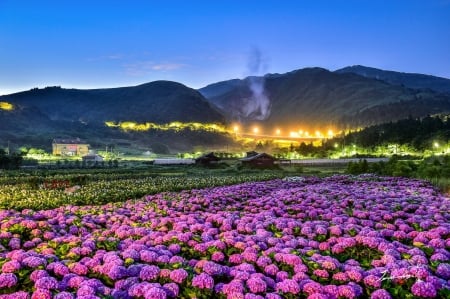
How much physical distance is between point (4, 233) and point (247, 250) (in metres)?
5.68

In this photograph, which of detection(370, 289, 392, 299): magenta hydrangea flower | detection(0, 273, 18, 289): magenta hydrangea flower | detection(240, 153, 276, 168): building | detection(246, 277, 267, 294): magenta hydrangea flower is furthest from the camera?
detection(240, 153, 276, 168): building

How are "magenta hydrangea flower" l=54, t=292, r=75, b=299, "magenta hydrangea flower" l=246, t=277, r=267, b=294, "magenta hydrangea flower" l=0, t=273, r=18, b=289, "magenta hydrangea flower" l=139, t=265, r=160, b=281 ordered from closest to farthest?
"magenta hydrangea flower" l=54, t=292, r=75, b=299 → "magenta hydrangea flower" l=246, t=277, r=267, b=294 → "magenta hydrangea flower" l=0, t=273, r=18, b=289 → "magenta hydrangea flower" l=139, t=265, r=160, b=281

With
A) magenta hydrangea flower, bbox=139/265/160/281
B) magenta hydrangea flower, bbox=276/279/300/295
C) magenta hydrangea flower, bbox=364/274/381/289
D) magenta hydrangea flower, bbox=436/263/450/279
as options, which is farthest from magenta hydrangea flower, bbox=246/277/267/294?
magenta hydrangea flower, bbox=436/263/450/279

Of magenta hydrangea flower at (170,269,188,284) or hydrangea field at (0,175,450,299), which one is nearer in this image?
hydrangea field at (0,175,450,299)

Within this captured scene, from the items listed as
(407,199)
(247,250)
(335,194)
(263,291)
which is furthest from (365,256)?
(335,194)

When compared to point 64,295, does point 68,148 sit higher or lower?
lower

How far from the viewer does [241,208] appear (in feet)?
49.5

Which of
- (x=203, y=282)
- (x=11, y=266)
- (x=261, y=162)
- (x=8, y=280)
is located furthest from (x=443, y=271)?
(x=261, y=162)

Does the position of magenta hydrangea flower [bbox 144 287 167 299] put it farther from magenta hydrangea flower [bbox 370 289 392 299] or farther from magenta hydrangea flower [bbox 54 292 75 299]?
magenta hydrangea flower [bbox 370 289 392 299]

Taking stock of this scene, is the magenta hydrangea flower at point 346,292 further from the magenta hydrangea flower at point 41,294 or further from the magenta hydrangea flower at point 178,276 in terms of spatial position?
the magenta hydrangea flower at point 41,294

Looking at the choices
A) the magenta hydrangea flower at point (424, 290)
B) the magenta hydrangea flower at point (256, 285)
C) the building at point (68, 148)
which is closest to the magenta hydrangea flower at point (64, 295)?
the magenta hydrangea flower at point (256, 285)

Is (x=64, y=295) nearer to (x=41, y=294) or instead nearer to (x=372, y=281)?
(x=41, y=294)

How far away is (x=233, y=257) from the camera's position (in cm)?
725

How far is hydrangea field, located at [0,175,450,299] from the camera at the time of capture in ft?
19.0
